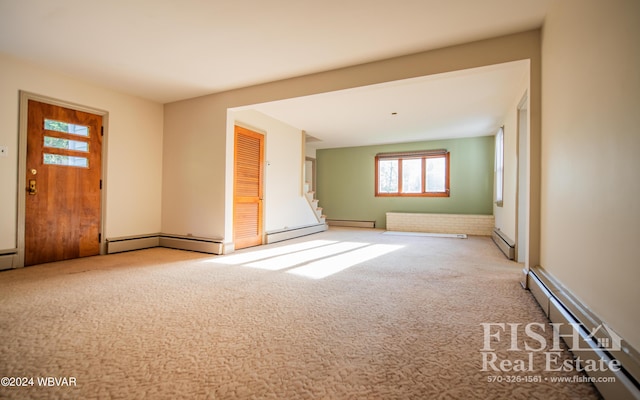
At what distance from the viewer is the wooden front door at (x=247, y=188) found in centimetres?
489

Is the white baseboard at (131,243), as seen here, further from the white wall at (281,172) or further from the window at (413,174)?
the window at (413,174)

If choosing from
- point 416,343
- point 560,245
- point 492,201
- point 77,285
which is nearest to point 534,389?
point 416,343

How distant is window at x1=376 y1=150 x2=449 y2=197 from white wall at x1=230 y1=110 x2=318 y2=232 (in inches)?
116

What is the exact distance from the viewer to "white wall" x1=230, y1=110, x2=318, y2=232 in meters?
5.57

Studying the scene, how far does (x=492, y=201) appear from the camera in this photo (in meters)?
7.49

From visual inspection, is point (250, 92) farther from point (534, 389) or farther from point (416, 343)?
point (534, 389)

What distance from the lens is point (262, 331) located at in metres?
1.83

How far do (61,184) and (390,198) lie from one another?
7.35 meters

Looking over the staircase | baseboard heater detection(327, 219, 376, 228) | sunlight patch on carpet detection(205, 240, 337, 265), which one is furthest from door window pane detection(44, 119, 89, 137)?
baseboard heater detection(327, 219, 376, 228)

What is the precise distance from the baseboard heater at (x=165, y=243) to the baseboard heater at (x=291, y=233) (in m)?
1.20

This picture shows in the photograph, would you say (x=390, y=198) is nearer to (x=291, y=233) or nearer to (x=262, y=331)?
(x=291, y=233)

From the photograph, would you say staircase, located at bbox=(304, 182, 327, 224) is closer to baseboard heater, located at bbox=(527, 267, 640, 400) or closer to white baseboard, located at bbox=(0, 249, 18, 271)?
white baseboard, located at bbox=(0, 249, 18, 271)
